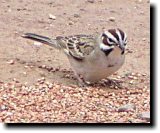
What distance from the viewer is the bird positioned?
786 centimetres

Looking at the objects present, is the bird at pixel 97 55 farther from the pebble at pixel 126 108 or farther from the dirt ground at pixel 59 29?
the pebble at pixel 126 108

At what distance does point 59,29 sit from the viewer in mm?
9852

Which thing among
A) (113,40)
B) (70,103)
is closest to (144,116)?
(70,103)

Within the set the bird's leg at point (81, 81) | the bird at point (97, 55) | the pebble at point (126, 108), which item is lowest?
the pebble at point (126, 108)

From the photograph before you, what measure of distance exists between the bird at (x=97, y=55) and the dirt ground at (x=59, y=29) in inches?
7.7

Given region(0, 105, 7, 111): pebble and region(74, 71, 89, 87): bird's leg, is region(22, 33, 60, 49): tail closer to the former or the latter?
region(74, 71, 89, 87): bird's leg

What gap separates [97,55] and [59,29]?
1908 millimetres

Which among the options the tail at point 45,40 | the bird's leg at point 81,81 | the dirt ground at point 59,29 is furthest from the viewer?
the tail at point 45,40

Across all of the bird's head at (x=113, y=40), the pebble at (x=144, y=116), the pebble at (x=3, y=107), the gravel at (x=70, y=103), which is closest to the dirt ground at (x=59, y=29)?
the gravel at (x=70, y=103)

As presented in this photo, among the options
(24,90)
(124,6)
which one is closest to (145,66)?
(24,90)

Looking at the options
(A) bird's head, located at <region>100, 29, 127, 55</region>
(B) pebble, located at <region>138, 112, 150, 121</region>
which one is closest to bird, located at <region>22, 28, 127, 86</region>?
(A) bird's head, located at <region>100, 29, 127, 55</region>

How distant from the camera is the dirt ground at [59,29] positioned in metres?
8.40

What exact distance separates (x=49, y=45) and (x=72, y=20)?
134 cm

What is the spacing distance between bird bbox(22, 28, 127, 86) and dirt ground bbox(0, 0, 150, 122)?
0.64ft
